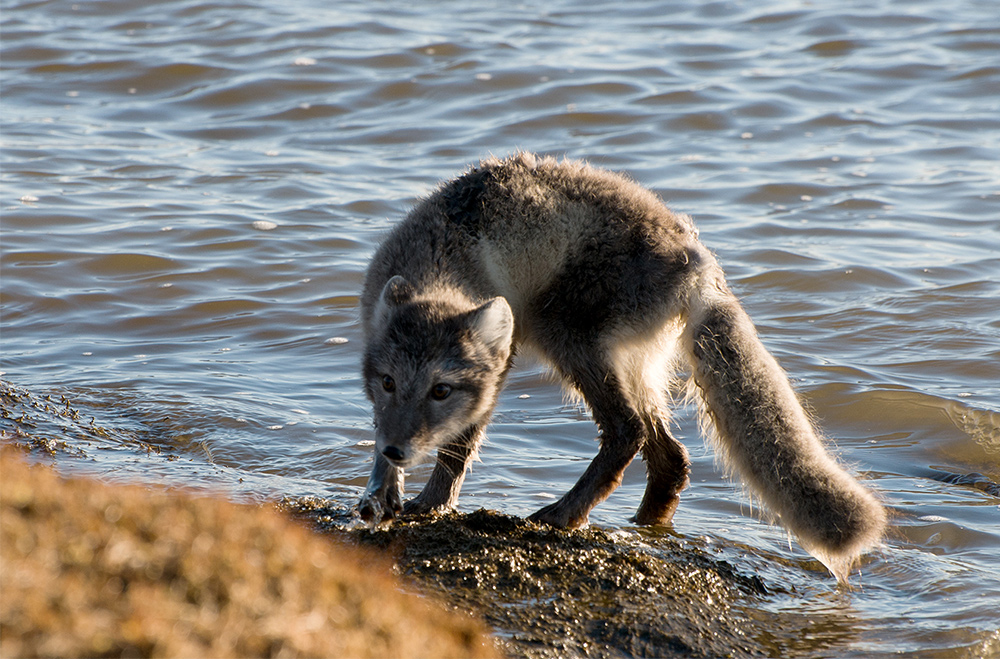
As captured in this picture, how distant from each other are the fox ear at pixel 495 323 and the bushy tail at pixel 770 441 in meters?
0.94

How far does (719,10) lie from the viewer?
17.8 m

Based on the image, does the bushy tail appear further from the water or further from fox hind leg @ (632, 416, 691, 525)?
fox hind leg @ (632, 416, 691, 525)

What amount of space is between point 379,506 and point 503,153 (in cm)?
762

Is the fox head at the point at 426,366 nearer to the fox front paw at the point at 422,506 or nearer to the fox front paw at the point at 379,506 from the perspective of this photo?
the fox front paw at the point at 379,506

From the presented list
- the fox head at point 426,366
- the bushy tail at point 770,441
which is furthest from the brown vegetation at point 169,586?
the bushy tail at point 770,441

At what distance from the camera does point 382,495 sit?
15.5 feet

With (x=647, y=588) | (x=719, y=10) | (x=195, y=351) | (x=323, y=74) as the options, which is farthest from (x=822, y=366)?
(x=719, y=10)

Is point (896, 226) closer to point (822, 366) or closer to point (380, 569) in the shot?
point (822, 366)

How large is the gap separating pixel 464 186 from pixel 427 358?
3.92 feet

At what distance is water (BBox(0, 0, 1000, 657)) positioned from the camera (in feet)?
19.7

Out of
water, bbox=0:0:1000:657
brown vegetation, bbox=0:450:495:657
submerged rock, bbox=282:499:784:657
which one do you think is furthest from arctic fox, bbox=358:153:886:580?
brown vegetation, bbox=0:450:495:657

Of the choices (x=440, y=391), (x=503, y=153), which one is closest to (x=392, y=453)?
(x=440, y=391)

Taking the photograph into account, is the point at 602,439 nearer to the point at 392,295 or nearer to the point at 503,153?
the point at 392,295

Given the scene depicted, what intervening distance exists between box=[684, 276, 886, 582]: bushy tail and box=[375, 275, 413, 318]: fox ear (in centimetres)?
138
